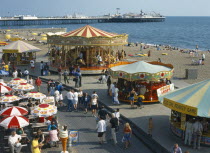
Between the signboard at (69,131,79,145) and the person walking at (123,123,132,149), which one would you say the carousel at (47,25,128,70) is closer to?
the signboard at (69,131,79,145)

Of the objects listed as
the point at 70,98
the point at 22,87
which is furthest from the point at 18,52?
the point at 70,98

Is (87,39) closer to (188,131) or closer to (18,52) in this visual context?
(18,52)

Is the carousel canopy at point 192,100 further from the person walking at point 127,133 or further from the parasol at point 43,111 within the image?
the parasol at point 43,111

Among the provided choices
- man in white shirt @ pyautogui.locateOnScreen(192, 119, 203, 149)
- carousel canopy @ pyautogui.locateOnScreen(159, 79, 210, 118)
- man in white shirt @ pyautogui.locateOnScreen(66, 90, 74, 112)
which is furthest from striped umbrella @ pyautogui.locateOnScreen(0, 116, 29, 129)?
man in white shirt @ pyautogui.locateOnScreen(192, 119, 203, 149)

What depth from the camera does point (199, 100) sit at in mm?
12078

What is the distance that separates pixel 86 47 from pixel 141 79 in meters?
11.7

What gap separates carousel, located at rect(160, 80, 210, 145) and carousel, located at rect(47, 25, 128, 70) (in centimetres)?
1389

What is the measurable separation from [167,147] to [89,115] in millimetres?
5565

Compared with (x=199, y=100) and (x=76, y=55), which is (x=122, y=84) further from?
(x=76, y=55)

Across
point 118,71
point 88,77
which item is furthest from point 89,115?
point 88,77

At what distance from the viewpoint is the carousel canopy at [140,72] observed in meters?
17.5

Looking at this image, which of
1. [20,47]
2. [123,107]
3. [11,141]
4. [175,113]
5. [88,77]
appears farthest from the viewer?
[20,47]

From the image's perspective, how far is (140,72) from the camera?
1752 cm

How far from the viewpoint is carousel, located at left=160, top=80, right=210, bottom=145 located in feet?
38.1
